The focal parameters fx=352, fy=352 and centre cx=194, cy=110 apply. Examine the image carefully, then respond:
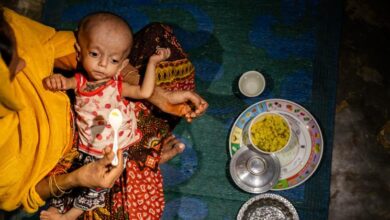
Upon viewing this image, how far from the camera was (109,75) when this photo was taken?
1.86 metres

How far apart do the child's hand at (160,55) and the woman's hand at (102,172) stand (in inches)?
22.3

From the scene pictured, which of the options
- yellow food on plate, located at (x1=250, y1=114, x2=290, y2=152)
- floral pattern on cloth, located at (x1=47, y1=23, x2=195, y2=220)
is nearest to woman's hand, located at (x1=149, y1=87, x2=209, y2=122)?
floral pattern on cloth, located at (x1=47, y1=23, x2=195, y2=220)

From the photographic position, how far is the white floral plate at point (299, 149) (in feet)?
8.01

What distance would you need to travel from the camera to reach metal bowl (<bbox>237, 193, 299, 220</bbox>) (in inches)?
96.7

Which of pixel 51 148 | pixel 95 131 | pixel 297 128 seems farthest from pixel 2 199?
pixel 297 128

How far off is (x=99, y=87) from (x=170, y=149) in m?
0.79

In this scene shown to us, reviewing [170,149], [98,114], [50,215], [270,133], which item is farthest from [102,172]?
[270,133]

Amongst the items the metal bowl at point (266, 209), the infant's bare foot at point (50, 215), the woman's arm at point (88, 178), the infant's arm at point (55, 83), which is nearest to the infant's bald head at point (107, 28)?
the infant's arm at point (55, 83)

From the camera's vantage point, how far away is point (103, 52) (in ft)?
5.77

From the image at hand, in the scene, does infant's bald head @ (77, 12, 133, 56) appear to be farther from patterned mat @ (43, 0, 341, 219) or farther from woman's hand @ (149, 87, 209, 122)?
patterned mat @ (43, 0, 341, 219)

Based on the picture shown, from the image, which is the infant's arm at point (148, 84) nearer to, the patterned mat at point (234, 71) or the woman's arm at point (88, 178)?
the woman's arm at point (88, 178)

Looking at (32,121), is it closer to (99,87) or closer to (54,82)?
(54,82)

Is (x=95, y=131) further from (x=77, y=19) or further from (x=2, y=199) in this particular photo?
(x=77, y=19)

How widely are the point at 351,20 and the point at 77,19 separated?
226 centimetres
